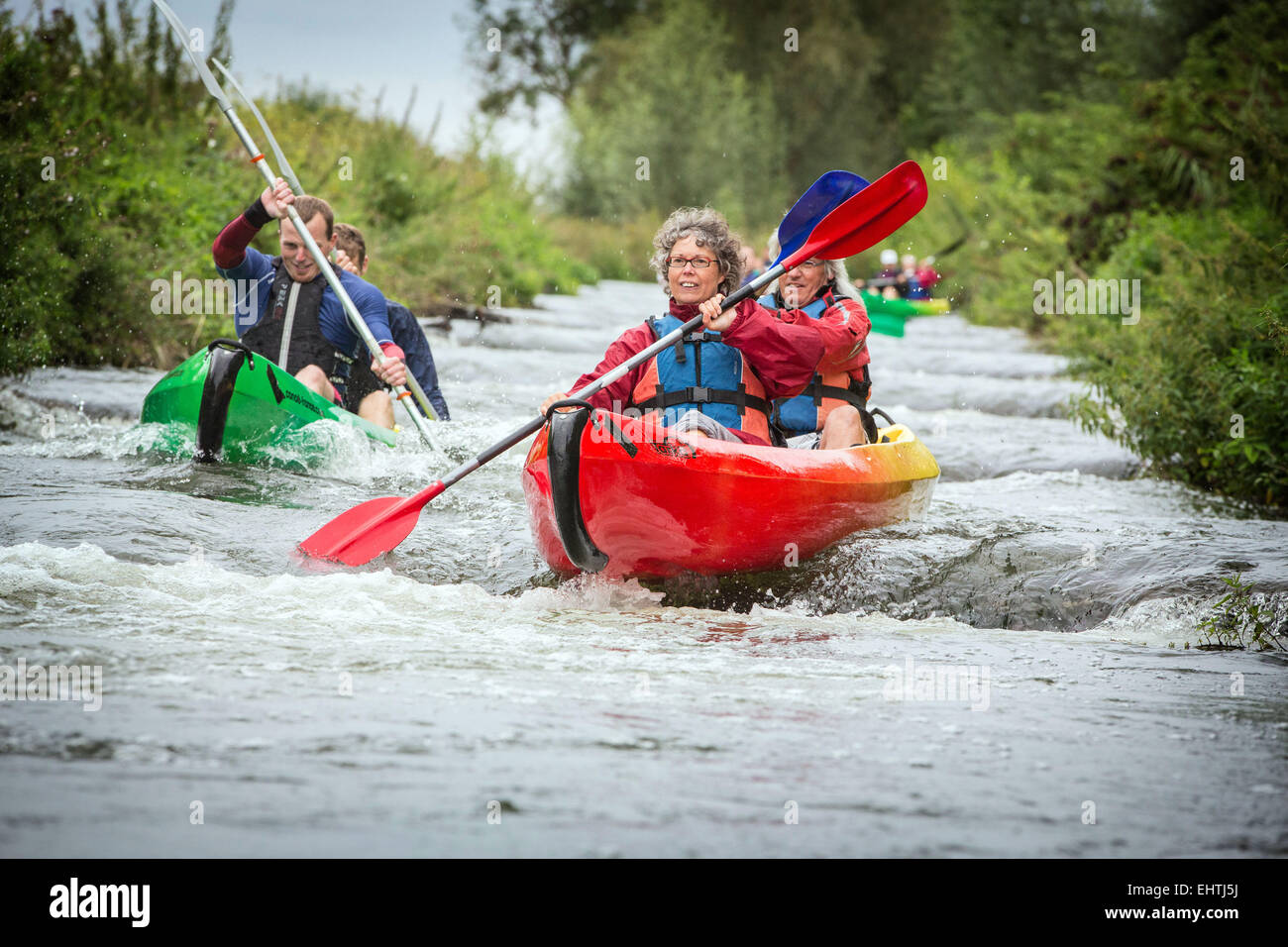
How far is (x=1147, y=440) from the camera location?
661 centimetres

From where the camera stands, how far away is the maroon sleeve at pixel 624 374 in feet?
13.7

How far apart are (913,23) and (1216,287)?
30.2m

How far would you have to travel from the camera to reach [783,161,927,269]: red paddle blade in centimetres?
434

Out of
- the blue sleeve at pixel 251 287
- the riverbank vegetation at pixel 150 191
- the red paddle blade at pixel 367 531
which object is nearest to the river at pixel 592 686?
the red paddle blade at pixel 367 531

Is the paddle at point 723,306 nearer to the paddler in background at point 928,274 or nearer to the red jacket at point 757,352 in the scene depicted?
the red jacket at point 757,352

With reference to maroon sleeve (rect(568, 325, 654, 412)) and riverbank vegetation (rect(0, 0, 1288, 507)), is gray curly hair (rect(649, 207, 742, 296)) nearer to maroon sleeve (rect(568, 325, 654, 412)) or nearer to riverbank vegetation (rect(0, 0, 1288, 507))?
maroon sleeve (rect(568, 325, 654, 412))

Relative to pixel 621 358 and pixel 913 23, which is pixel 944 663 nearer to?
pixel 621 358

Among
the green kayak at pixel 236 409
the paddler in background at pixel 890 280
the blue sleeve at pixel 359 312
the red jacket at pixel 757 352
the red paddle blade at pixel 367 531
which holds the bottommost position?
the red paddle blade at pixel 367 531

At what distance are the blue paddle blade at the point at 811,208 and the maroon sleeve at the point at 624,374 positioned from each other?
2.26 feet

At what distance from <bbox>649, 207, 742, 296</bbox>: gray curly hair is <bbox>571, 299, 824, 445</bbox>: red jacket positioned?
16cm

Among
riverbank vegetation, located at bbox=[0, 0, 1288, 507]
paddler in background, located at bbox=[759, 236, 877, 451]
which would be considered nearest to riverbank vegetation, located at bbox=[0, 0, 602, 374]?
riverbank vegetation, located at bbox=[0, 0, 1288, 507]

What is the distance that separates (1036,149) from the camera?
743 inches

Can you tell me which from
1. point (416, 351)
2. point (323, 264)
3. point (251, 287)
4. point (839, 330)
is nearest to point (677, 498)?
point (839, 330)
